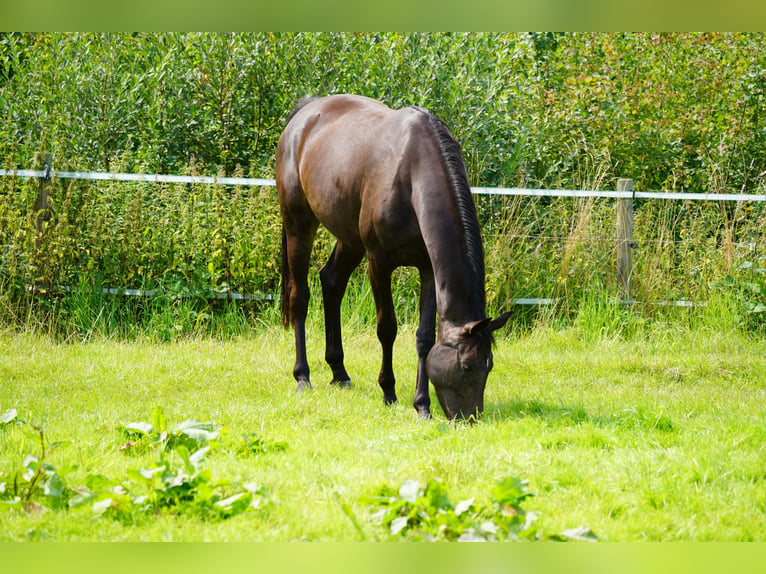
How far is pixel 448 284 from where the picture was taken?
4738 millimetres

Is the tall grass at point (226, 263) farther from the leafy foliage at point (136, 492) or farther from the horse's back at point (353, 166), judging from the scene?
the leafy foliage at point (136, 492)

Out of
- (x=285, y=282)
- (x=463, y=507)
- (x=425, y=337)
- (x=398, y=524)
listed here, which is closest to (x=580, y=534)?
(x=463, y=507)

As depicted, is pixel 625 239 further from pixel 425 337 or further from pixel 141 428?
pixel 141 428

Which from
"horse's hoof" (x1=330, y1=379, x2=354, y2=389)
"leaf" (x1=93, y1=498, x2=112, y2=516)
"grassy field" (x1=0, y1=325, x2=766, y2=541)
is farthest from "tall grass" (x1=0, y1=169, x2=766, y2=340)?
"leaf" (x1=93, y1=498, x2=112, y2=516)

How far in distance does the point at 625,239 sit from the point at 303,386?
3.91 m

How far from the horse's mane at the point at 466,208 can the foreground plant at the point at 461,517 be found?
1899 mm

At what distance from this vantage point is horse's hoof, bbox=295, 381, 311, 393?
5.83 metres

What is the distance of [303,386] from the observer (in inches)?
233

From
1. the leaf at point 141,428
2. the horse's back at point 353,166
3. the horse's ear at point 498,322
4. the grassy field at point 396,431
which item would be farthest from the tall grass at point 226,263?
the leaf at point 141,428

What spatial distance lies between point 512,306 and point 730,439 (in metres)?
3.81

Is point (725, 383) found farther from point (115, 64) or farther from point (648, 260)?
point (115, 64)

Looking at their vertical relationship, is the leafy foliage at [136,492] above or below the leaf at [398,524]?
below

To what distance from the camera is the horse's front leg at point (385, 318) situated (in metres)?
5.39

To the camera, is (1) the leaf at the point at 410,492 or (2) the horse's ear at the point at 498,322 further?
(2) the horse's ear at the point at 498,322
